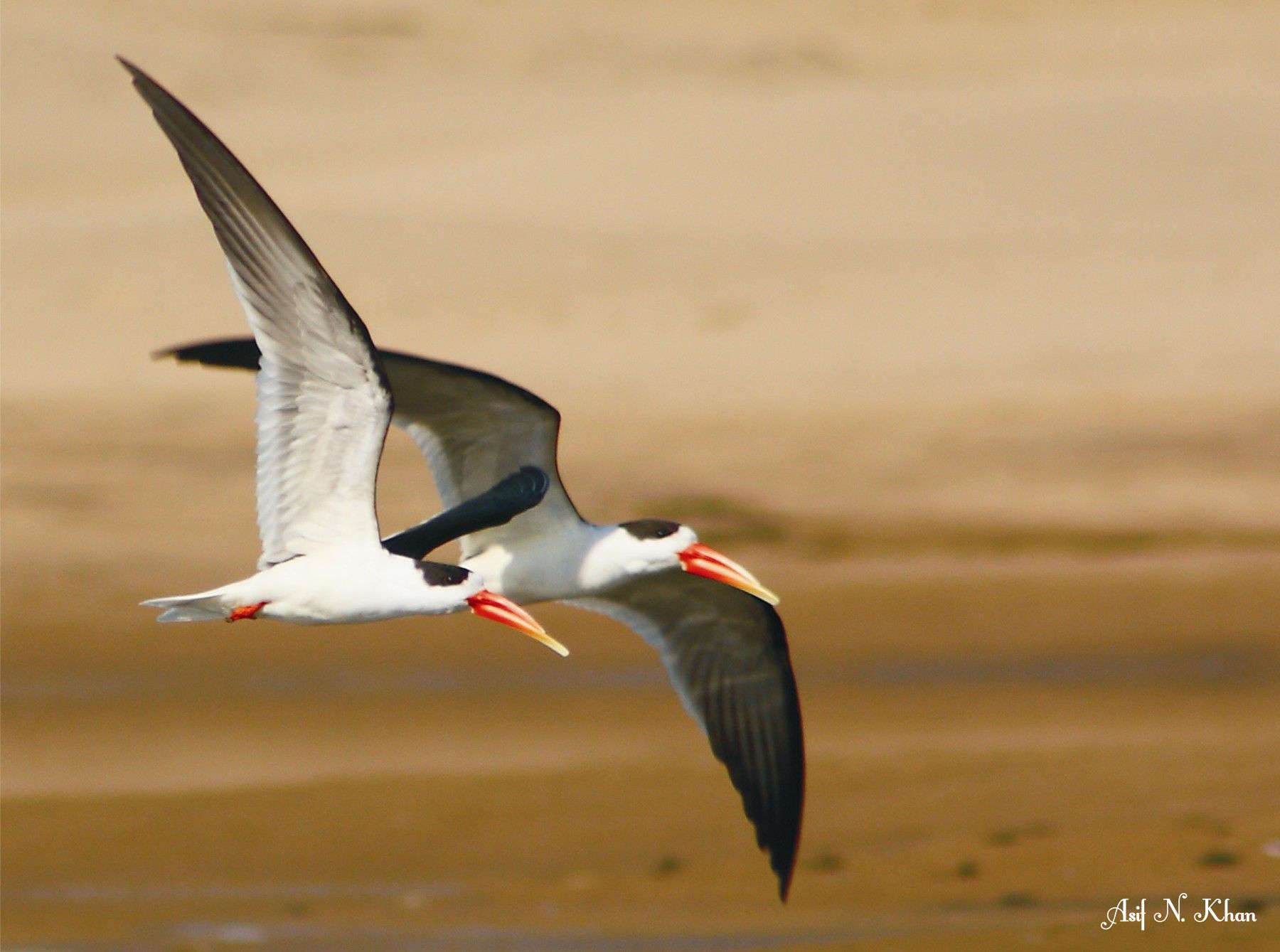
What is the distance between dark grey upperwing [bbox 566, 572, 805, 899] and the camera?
838cm

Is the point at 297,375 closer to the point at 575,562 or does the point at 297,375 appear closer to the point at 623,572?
the point at 575,562

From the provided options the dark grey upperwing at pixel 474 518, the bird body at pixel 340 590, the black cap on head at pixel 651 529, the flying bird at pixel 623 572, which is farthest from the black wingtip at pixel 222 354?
the black cap on head at pixel 651 529

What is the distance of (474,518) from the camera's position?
23.7 ft

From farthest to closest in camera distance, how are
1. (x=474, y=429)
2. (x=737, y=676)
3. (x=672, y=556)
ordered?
(x=737, y=676) → (x=474, y=429) → (x=672, y=556)

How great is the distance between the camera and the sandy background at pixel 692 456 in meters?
9.65

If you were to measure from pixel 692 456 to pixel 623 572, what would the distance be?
33.6ft

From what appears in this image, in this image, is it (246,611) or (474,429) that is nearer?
(246,611)

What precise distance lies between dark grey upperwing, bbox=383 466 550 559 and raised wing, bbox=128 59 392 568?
1.48 feet

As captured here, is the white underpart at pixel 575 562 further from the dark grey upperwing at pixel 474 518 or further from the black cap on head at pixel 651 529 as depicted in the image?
the dark grey upperwing at pixel 474 518

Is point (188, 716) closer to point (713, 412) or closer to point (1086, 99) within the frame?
point (713, 412)

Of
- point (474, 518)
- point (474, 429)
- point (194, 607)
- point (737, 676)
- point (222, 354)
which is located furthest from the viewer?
point (737, 676)

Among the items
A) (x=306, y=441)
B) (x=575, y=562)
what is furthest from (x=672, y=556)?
(x=306, y=441)

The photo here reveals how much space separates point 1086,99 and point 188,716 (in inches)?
969

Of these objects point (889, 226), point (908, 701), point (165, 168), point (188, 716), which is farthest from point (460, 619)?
point (165, 168)
